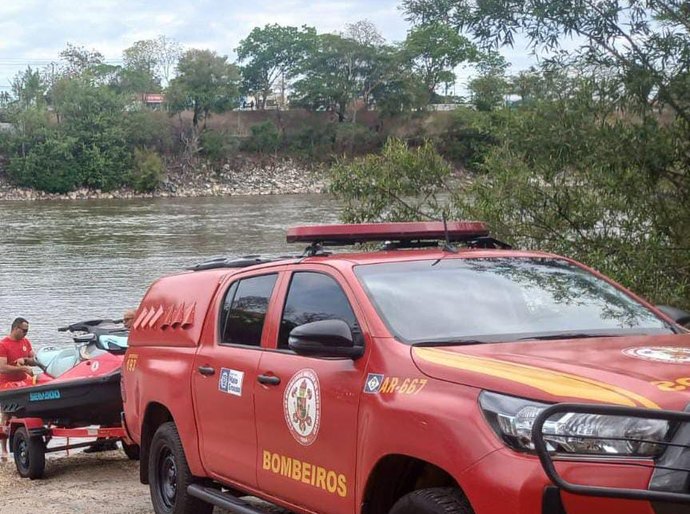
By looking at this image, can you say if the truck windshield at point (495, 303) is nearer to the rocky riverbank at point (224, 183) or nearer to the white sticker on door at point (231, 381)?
the white sticker on door at point (231, 381)

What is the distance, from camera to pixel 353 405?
495 cm

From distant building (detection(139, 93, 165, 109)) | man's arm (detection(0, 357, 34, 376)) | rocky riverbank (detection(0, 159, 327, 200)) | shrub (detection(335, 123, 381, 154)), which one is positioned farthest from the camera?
distant building (detection(139, 93, 165, 109))

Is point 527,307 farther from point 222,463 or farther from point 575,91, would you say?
point 575,91

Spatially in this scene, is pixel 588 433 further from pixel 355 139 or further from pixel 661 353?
pixel 355 139

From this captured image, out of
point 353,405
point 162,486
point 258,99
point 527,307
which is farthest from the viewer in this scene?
point 258,99

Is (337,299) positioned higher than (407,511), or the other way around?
(337,299)

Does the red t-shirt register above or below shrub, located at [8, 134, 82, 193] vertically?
above

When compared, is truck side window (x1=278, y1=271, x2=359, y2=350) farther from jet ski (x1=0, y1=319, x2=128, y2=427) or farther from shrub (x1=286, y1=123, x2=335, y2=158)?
shrub (x1=286, y1=123, x2=335, y2=158)

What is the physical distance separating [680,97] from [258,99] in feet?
392

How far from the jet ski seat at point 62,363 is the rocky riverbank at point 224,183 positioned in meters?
84.7

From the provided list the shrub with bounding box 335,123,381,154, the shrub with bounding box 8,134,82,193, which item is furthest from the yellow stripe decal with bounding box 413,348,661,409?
the shrub with bounding box 8,134,82,193

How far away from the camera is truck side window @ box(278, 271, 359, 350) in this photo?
544 centimetres

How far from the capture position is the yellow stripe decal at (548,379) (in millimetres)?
3871

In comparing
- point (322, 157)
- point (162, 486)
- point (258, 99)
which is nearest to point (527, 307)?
point (162, 486)
